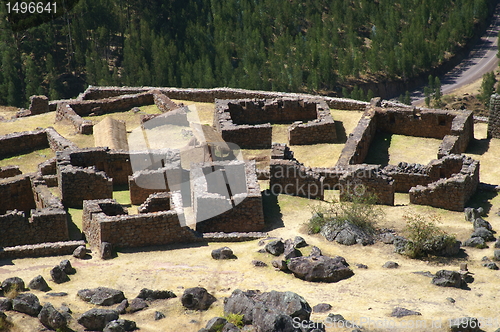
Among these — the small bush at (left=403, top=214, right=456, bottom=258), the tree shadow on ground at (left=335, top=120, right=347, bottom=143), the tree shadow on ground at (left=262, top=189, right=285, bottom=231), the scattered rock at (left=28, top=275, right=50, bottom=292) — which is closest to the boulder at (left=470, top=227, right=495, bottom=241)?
the small bush at (left=403, top=214, right=456, bottom=258)

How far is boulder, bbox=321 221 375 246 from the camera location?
19.3 meters

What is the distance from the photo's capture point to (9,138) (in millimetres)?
30156

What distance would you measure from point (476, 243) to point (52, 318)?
1078cm

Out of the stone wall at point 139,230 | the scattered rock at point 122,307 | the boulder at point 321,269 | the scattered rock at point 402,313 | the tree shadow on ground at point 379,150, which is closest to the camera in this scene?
the scattered rock at point 402,313

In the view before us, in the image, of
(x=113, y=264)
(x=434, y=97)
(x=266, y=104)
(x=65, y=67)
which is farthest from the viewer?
(x=65, y=67)

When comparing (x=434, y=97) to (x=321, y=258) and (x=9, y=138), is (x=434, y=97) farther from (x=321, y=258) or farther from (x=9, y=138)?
(x=321, y=258)

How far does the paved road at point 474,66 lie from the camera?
65750 millimetres

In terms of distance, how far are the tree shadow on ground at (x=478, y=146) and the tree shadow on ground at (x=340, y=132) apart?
16.0ft

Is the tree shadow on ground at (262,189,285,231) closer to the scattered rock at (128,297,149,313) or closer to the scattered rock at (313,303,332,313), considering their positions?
the scattered rock at (313,303,332,313)

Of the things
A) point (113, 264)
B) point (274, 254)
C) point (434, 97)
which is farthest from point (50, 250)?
point (434, 97)

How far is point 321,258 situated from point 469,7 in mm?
64151

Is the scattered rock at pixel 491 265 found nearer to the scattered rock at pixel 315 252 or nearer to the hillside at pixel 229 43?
the scattered rock at pixel 315 252

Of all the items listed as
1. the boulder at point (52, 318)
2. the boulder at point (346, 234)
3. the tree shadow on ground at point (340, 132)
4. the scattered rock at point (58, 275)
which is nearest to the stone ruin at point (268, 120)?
the tree shadow on ground at point (340, 132)

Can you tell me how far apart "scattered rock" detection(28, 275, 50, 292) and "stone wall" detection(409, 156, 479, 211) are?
12168mm
